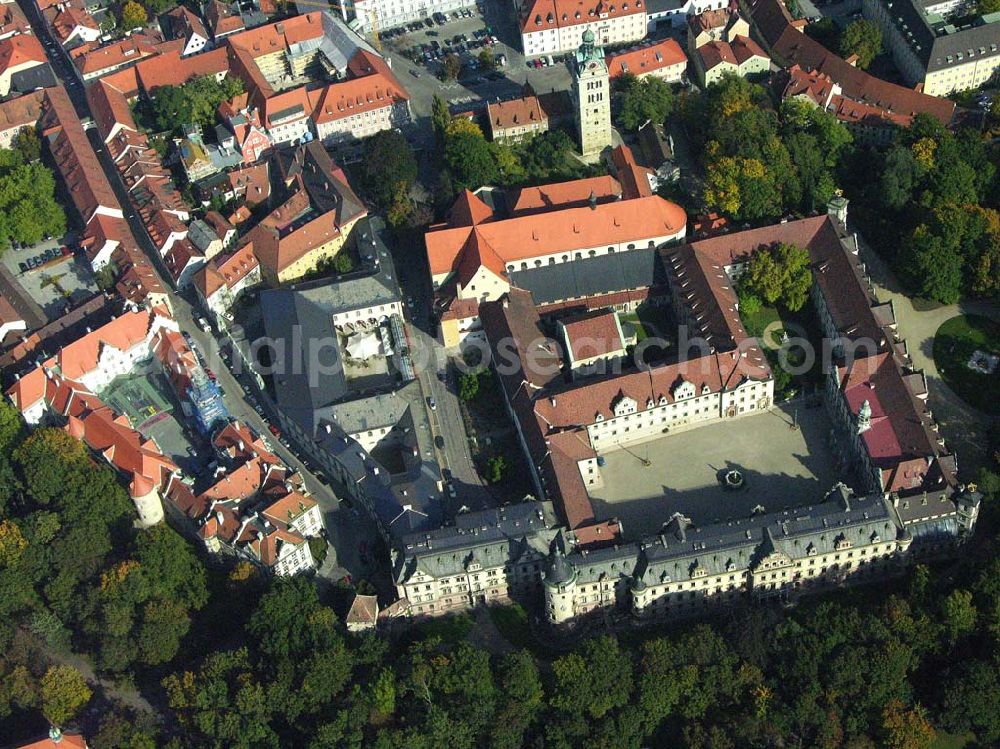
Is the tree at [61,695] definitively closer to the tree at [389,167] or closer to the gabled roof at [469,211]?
the gabled roof at [469,211]

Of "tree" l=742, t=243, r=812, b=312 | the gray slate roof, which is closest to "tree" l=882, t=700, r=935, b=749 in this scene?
"tree" l=742, t=243, r=812, b=312

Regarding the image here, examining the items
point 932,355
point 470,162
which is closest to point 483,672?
point 932,355

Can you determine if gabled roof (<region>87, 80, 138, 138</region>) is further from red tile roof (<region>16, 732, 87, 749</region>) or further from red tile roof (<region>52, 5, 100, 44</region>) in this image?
red tile roof (<region>16, 732, 87, 749</region>)

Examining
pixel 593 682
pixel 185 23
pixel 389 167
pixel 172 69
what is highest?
pixel 185 23

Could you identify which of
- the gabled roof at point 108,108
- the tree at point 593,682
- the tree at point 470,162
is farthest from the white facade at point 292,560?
the gabled roof at point 108,108

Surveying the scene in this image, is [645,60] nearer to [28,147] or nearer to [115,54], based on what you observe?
[115,54]

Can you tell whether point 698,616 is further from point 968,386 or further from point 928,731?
point 968,386
